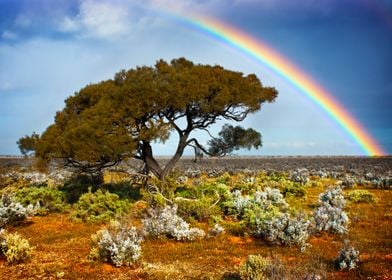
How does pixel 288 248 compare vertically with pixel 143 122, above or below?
below

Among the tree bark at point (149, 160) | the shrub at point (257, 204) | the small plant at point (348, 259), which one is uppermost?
the tree bark at point (149, 160)

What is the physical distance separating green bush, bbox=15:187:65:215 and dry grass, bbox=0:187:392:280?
10.9 feet

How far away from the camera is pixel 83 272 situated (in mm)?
11523

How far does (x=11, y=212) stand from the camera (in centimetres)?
1833

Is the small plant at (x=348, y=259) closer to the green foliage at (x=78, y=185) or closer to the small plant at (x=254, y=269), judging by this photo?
the small plant at (x=254, y=269)

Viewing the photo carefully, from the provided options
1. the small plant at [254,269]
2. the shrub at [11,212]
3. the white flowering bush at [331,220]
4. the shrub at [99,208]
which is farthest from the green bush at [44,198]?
the small plant at [254,269]

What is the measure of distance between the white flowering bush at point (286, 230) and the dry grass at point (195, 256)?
13.9 inches

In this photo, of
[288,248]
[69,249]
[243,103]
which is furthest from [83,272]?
[243,103]

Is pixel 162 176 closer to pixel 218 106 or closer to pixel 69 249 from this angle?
→ pixel 218 106

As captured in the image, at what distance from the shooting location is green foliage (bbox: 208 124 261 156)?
26.0 meters

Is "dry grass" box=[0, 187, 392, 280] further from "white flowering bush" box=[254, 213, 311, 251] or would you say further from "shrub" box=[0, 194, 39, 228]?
"shrub" box=[0, 194, 39, 228]

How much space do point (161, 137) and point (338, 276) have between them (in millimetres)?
12910

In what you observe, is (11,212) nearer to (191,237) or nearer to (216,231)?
(191,237)

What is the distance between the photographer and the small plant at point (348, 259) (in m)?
11.0
